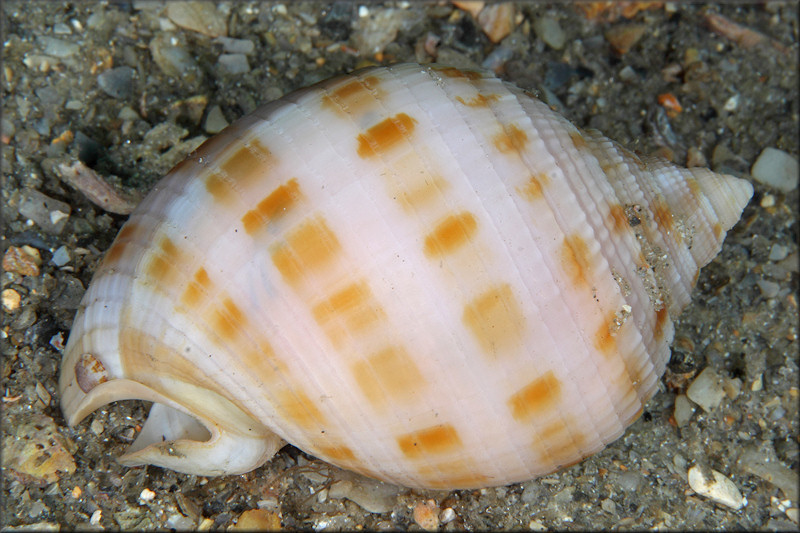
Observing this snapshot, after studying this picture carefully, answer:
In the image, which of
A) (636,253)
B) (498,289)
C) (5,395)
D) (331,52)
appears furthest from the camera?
(331,52)

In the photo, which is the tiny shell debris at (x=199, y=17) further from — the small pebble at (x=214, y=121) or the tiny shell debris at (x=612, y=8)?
the tiny shell debris at (x=612, y=8)

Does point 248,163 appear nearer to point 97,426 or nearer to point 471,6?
point 97,426

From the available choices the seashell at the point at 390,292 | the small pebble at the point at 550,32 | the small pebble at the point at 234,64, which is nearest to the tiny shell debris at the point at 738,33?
the small pebble at the point at 550,32

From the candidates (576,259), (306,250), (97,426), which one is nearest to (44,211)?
(97,426)

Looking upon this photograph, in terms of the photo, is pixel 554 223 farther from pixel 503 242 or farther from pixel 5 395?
pixel 5 395

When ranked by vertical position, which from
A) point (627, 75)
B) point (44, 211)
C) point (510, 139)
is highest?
point (510, 139)

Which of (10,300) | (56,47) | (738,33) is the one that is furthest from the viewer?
(738,33)

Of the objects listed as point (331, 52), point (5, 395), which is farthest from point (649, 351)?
point (5, 395)

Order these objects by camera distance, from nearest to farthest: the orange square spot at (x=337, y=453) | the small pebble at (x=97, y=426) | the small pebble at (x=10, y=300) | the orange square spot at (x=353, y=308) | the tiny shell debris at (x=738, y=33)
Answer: the orange square spot at (x=353, y=308)
the orange square spot at (x=337, y=453)
the small pebble at (x=97, y=426)
the small pebble at (x=10, y=300)
the tiny shell debris at (x=738, y=33)
